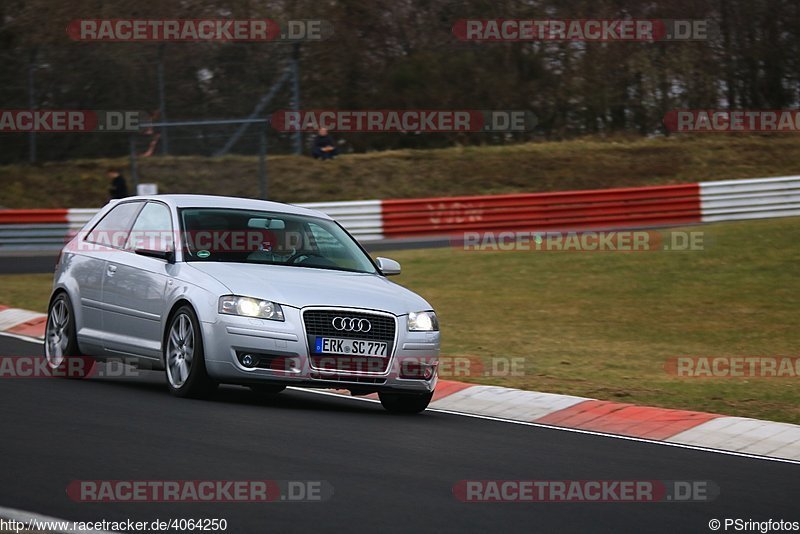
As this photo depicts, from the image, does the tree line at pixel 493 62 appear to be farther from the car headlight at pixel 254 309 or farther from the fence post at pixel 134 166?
the car headlight at pixel 254 309

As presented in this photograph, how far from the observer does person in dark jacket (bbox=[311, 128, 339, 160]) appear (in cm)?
3259

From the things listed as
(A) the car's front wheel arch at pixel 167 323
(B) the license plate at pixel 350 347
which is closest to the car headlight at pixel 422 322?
(B) the license plate at pixel 350 347

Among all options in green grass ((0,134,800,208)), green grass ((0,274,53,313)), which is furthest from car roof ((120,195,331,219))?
green grass ((0,134,800,208))

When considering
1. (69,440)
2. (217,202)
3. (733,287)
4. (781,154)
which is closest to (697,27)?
(781,154)

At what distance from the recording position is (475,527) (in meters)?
5.74

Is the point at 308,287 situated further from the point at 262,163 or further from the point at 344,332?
the point at 262,163

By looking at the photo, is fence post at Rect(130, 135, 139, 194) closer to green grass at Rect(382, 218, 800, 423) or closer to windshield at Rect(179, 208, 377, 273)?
green grass at Rect(382, 218, 800, 423)

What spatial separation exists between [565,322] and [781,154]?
21787 millimetres

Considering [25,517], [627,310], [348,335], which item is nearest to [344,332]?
[348,335]

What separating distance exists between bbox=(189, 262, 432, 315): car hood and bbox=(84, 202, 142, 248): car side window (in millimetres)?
1349

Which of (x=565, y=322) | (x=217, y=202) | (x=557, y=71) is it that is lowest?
(x=565, y=322)

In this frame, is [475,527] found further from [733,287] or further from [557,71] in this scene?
[557,71]

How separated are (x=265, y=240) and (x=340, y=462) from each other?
11.3 feet

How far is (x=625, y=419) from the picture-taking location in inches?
383
